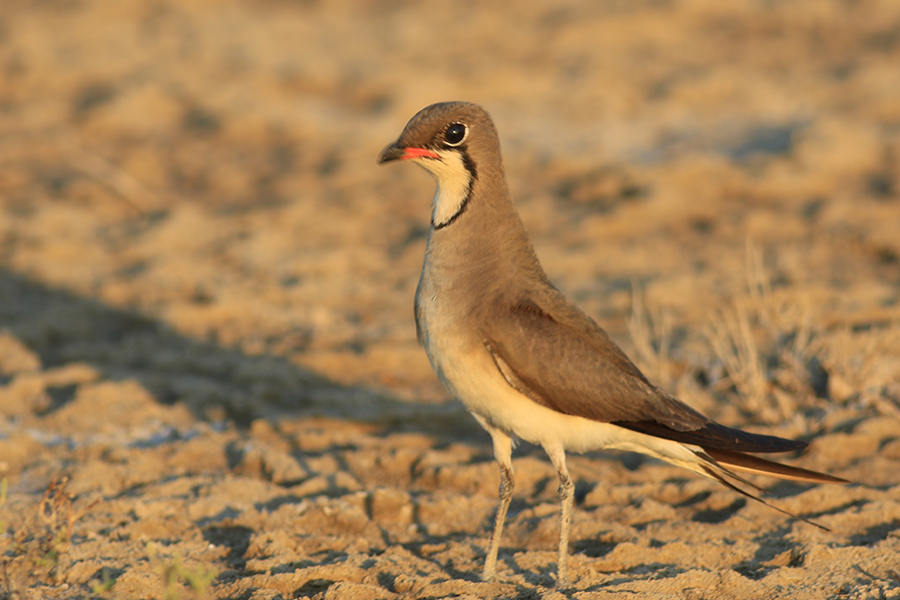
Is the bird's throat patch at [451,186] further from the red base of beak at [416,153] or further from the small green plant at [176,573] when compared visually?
the small green plant at [176,573]

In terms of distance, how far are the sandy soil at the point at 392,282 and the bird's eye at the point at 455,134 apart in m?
1.78

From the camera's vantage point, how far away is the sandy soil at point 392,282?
3926 millimetres

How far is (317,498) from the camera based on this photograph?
4371 mm

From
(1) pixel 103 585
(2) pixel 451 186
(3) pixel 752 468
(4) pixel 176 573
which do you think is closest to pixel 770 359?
(3) pixel 752 468

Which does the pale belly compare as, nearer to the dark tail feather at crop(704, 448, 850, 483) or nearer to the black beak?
the dark tail feather at crop(704, 448, 850, 483)

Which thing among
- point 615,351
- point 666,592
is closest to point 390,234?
point 615,351

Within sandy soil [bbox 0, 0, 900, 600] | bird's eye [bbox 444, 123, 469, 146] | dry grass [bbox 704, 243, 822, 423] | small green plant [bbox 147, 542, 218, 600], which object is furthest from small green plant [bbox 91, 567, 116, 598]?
dry grass [bbox 704, 243, 822, 423]

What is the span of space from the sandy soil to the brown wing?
0.57 metres

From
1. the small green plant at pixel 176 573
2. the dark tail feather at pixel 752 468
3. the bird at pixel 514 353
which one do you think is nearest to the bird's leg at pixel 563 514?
the bird at pixel 514 353

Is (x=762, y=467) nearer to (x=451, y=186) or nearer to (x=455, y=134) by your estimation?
(x=451, y=186)

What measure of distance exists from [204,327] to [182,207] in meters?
2.25

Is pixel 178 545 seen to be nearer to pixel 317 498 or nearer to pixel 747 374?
pixel 317 498

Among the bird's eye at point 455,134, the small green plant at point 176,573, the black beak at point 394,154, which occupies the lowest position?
the small green plant at point 176,573

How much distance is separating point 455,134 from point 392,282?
341 cm
